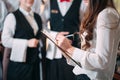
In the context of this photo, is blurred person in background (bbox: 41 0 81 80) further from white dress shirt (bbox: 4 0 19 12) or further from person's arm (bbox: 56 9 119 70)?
person's arm (bbox: 56 9 119 70)

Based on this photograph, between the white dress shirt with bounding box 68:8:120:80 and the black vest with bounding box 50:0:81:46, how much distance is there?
1326 millimetres

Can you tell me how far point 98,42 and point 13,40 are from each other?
4.57 feet

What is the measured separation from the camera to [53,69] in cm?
258

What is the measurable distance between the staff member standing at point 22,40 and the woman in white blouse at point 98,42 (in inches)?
46.9

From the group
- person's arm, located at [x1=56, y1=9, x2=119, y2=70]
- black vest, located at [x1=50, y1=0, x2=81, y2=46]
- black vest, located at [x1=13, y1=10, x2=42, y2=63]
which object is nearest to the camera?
person's arm, located at [x1=56, y1=9, x2=119, y2=70]

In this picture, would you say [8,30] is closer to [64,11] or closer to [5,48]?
[5,48]

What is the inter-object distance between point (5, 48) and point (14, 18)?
0.30 metres

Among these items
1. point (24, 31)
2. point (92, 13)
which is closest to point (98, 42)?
point (92, 13)

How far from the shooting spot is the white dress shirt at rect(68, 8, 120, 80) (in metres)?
1.07

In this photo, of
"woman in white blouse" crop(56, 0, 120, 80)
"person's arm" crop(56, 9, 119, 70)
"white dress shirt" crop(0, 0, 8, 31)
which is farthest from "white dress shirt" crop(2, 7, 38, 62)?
"person's arm" crop(56, 9, 119, 70)

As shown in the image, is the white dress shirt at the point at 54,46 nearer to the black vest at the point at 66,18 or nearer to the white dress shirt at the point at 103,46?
the black vest at the point at 66,18

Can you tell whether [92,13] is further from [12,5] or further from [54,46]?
[12,5]

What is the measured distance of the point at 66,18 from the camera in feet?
8.09

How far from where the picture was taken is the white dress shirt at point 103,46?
1069mm
